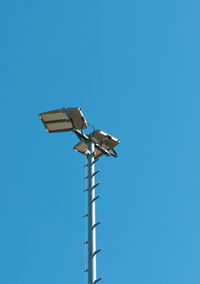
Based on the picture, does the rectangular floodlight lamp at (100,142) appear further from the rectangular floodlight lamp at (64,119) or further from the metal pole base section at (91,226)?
the metal pole base section at (91,226)

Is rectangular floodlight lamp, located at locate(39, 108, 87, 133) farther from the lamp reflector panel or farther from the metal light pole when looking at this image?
the lamp reflector panel

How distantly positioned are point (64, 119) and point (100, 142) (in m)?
1.06

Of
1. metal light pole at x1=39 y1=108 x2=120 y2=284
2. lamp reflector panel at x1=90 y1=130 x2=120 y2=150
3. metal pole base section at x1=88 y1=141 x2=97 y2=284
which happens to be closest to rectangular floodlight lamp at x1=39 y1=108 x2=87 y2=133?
metal light pole at x1=39 y1=108 x2=120 y2=284

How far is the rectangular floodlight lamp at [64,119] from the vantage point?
39.0 feet

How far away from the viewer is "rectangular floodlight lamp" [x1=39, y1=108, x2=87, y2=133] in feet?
39.0

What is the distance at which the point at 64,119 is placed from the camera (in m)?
12.0

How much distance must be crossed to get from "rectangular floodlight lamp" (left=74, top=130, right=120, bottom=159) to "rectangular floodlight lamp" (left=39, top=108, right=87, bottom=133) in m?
0.36

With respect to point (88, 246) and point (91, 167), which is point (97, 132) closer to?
point (91, 167)

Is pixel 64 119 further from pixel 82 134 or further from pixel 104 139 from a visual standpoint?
pixel 104 139

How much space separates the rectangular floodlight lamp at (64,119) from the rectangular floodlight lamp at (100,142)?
1.17 feet

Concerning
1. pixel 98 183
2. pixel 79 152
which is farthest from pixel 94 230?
pixel 79 152

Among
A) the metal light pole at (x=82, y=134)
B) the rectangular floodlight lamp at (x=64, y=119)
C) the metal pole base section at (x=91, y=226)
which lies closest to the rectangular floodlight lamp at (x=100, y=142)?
the metal light pole at (x=82, y=134)

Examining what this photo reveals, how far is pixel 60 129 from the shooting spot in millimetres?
12242

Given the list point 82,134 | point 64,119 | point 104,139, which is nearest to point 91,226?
point 82,134
